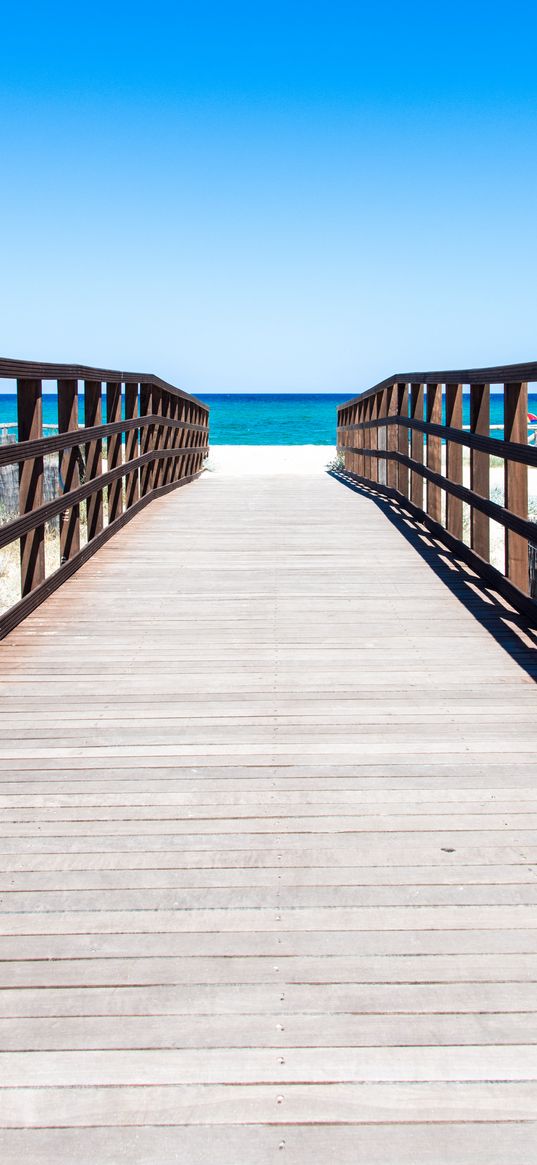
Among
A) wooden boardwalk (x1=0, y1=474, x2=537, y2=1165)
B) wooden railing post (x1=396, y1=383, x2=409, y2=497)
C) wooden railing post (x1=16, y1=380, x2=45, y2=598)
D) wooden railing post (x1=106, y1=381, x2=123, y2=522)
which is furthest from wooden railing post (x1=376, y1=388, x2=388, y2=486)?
wooden boardwalk (x1=0, y1=474, x2=537, y2=1165)

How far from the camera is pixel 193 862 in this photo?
287 cm

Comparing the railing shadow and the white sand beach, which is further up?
the white sand beach

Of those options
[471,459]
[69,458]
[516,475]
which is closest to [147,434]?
[69,458]

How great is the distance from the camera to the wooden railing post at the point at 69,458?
6750 millimetres

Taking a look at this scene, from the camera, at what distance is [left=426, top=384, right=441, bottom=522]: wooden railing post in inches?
318

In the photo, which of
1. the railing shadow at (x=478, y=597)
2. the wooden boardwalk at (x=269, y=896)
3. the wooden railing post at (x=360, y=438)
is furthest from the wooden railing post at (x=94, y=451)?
the wooden railing post at (x=360, y=438)

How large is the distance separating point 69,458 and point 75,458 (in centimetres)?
4

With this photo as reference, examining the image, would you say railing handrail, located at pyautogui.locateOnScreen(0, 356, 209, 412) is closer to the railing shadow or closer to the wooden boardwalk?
the wooden boardwalk

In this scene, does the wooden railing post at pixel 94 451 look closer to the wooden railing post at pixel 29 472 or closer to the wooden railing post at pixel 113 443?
the wooden railing post at pixel 113 443

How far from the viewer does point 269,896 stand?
2.68 metres

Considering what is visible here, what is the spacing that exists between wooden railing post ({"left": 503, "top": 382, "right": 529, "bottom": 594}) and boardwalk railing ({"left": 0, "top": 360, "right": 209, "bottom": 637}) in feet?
7.70

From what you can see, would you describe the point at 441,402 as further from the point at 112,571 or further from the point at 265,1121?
the point at 265,1121

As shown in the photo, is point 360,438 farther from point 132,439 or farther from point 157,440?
point 132,439

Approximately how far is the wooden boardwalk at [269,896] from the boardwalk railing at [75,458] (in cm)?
75
